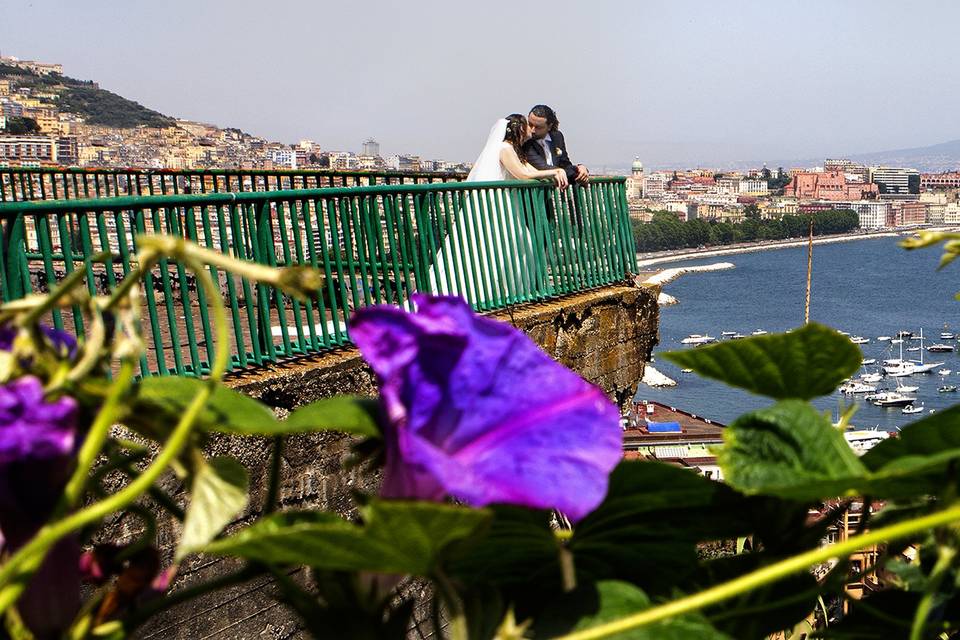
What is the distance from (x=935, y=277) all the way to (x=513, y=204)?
4397 inches

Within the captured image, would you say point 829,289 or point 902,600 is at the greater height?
point 902,600

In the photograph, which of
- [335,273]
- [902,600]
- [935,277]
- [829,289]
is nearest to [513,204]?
[335,273]

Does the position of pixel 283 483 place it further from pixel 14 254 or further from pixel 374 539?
pixel 374 539

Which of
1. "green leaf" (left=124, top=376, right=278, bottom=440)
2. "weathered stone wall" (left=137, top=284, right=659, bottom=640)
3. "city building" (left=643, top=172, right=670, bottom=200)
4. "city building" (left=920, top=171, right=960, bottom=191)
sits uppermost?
"green leaf" (left=124, top=376, right=278, bottom=440)

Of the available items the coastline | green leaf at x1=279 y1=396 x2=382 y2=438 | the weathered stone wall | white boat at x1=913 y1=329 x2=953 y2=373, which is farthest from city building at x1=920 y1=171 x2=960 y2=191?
green leaf at x1=279 y1=396 x2=382 y2=438

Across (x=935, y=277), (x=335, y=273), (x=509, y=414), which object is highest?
(x=509, y=414)

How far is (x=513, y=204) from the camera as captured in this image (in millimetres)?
6711

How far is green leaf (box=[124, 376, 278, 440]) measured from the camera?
0.45 m

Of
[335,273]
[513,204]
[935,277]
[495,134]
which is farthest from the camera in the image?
[935,277]

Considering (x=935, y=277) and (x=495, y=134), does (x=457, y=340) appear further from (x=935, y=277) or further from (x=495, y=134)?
(x=935, y=277)

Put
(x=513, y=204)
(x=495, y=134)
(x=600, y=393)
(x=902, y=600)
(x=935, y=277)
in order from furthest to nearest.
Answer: (x=935, y=277) < (x=495, y=134) < (x=513, y=204) < (x=902, y=600) < (x=600, y=393)

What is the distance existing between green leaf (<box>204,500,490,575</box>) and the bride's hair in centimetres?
668

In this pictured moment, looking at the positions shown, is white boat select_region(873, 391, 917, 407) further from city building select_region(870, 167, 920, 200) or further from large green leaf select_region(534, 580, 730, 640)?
city building select_region(870, 167, 920, 200)

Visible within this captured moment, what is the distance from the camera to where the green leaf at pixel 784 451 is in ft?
1.66
